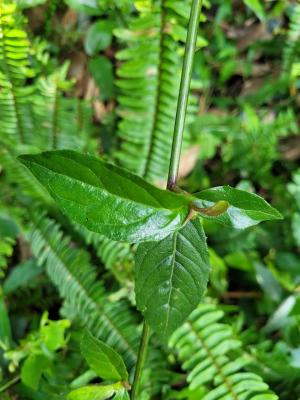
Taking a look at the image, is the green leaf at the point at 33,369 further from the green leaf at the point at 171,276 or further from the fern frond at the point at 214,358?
the green leaf at the point at 171,276

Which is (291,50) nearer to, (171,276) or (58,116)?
(58,116)

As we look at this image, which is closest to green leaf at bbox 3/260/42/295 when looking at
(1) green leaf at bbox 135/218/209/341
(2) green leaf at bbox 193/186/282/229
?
(1) green leaf at bbox 135/218/209/341

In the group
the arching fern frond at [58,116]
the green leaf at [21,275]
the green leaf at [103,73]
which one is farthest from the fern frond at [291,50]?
the green leaf at [21,275]

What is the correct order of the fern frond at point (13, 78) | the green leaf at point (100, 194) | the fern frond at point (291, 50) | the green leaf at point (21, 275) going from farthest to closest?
the fern frond at point (291, 50) < the green leaf at point (21, 275) < the fern frond at point (13, 78) < the green leaf at point (100, 194)

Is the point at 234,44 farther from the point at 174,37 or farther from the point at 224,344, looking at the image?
the point at 224,344

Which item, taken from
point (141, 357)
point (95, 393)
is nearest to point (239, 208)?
point (141, 357)

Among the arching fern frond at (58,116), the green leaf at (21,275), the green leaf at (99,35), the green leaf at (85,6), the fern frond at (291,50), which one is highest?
the green leaf at (85,6)
